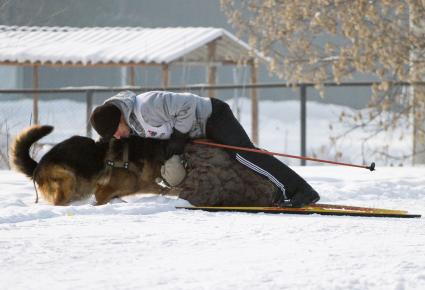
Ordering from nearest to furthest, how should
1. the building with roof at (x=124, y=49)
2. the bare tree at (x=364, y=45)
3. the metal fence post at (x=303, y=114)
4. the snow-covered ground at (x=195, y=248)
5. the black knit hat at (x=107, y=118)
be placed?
the snow-covered ground at (x=195, y=248) < the black knit hat at (x=107, y=118) < the bare tree at (x=364, y=45) < the metal fence post at (x=303, y=114) < the building with roof at (x=124, y=49)

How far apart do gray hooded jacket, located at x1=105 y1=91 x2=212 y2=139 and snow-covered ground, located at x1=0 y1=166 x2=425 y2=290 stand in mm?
555

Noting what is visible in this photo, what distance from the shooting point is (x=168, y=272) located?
198 inches

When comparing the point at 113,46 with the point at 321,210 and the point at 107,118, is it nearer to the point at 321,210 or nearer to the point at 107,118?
the point at 107,118

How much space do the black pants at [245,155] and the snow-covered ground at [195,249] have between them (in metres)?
0.59

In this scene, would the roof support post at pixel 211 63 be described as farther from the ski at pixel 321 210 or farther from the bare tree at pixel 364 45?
the ski at pixel 321 210

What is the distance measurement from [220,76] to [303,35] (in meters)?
24.0

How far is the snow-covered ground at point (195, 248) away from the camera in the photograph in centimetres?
480

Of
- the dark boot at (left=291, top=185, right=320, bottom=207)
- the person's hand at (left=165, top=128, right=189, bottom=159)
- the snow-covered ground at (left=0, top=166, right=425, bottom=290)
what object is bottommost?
the snow-covered ground at (left=0, top=166, right=425, bottom=290)

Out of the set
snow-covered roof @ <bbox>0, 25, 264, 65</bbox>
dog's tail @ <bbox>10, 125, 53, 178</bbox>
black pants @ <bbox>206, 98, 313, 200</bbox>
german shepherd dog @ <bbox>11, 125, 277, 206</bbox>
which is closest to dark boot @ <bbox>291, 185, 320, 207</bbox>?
black pants @ <bbox>206, 98, 313, 200</bbox>

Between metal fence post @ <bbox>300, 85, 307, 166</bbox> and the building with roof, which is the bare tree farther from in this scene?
the building with roof

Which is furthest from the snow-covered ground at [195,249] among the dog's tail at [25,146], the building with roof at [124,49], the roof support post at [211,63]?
the roof support post at [211,63]

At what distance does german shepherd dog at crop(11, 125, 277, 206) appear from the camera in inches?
316

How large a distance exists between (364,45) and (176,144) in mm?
7683

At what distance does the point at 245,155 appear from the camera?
26.2 ft
